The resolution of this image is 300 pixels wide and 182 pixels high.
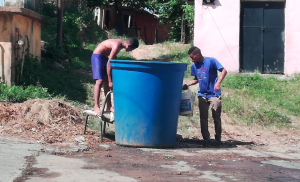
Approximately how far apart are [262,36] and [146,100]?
8570 mm

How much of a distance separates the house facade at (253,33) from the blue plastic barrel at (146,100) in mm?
7777

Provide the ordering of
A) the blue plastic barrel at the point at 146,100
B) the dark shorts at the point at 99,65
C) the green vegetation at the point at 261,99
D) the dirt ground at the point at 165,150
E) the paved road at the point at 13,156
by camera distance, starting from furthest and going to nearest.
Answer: the green vegetation at the point at 261,99, the dark shorts at the point at 99,65, the blue plastic barrel at the point at 146,100, the dirt ground at the point at 165,150, the paved road at the point at 13,156

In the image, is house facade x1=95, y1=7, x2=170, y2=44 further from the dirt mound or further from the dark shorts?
the dark shorts

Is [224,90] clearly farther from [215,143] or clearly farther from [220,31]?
[215,143]

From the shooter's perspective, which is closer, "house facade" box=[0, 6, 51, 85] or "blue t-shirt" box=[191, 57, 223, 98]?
"blue t-shirt" box=[191, 57, 223, 98]

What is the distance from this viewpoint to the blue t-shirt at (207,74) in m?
6.56

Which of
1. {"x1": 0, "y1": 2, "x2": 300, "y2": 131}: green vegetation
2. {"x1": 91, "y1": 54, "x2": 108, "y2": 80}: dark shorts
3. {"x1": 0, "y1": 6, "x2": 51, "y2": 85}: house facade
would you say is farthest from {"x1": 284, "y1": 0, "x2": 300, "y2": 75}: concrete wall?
{"x1": 91, "y1": 54, "x2": 108, "y2": 80}: dark shorts

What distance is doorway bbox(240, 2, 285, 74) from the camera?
1320 cm

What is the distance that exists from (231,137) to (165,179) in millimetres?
4121

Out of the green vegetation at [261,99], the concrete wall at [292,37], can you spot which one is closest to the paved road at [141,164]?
the green vegetation at [261,99]

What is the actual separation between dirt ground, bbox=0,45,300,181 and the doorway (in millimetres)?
4821

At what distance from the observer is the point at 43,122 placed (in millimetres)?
6793

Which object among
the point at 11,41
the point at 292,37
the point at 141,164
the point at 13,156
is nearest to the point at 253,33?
the point at 292,37

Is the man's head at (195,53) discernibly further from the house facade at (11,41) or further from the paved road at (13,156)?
the house facade at (11,41)
